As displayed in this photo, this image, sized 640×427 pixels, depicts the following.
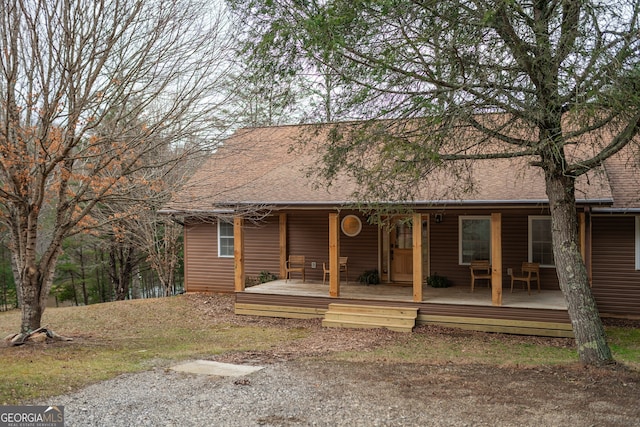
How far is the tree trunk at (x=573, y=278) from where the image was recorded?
731 centimetres

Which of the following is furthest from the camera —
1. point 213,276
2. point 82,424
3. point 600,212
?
point 213,276

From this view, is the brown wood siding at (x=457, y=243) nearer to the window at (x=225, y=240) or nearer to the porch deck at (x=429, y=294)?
the porch deck at (x=429, y=294)

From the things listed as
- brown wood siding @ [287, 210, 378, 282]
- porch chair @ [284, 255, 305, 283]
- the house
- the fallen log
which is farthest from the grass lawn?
brown wood siding @ [287, 210, 378, 282]

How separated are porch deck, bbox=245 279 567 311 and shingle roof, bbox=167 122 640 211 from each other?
211 cm

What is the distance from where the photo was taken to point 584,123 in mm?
6121

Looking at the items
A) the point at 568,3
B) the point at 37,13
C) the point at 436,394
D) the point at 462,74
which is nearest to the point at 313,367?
the point at 436,394

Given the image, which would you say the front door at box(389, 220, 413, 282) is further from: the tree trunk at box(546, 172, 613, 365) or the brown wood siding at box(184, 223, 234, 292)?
the tree trunk at box(546, 172, 613, 365)

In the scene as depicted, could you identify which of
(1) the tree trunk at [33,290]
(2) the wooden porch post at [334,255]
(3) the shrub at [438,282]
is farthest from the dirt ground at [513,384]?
(3) the shrub at [438,282]

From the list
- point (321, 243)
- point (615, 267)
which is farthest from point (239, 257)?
point (615, 267)

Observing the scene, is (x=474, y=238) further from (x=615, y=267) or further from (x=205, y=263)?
(x=205, y=263)

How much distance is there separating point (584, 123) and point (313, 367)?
4544 mm

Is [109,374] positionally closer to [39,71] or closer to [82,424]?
[82,424]

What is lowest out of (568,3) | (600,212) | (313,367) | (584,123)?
(313,367)

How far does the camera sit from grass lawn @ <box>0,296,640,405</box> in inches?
265
